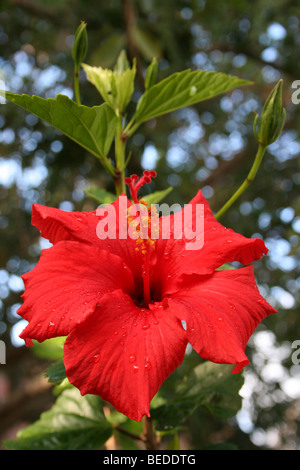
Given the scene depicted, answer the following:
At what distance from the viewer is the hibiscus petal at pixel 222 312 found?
63 cm

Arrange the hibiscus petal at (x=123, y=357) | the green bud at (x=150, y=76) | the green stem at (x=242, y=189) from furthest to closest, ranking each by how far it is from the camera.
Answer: the green bud at (x=150, y=76) → the green stem at (x=242, y=189) → the hibiscus petal at (x=123, y=357)

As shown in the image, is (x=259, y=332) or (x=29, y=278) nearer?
(x=29, y=278)

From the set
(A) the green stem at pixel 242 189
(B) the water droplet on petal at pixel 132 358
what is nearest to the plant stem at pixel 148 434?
(B) the water droplet on petal at pixel 132 358

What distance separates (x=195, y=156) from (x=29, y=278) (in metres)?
4.57

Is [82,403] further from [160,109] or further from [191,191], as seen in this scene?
[191,191]

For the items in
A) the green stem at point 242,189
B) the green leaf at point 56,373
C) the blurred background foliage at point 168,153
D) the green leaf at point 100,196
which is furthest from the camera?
the blurred background foliage at point 168,153

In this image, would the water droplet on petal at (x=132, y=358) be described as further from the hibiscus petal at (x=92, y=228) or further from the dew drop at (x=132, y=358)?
the hibiscus petal at (x=92, y=228)

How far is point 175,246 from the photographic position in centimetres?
86

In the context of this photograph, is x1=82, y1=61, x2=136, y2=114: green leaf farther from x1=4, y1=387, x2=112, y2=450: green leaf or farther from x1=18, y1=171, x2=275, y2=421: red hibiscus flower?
x1=4, y1=387, x2=112, y2=450: green leaf

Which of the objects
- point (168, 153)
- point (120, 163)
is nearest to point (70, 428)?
point (120, 163)

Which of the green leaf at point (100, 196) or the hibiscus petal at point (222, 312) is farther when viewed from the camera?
the green leaf at point (100, 196)

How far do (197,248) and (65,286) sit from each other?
255 mm

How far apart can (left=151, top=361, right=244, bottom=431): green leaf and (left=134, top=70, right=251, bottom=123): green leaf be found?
582mm

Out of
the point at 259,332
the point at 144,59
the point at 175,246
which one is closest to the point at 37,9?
the point at 144,59
